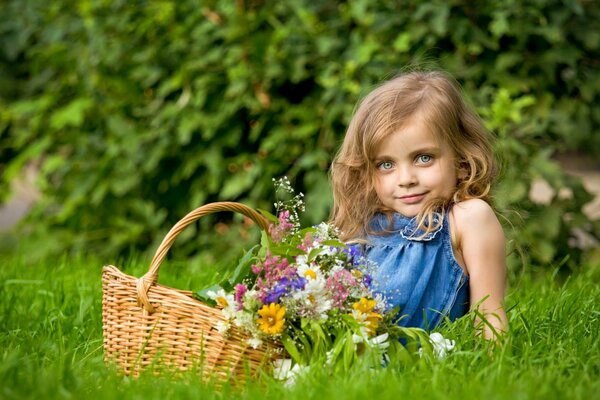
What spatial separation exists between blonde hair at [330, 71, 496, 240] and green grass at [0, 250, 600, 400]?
46cm

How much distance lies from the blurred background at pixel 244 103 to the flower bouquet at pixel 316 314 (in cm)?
90

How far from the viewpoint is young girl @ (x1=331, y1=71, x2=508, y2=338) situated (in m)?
2.79

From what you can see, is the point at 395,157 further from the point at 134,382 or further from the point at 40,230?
the point at 40,230

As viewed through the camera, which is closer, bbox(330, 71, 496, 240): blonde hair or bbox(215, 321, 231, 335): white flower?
bbox(215, 321, 231, 335): white flower

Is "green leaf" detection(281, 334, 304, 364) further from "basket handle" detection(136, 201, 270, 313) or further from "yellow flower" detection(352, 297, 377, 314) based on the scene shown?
"basket handle" detection(136, 201, 270, 313)

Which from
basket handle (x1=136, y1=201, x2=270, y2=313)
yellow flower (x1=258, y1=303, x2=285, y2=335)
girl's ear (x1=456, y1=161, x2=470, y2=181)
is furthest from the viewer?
girl's ear (x1=456, y1=161, x2=470, y2=181)

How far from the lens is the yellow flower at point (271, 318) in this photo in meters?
2.43

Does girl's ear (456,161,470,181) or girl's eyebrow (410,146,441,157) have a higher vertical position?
girl's eyebrow (410,146,441,157)

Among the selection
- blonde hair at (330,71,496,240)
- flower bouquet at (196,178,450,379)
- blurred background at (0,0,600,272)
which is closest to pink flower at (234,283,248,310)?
flower bouquet at (196,178,450,379)

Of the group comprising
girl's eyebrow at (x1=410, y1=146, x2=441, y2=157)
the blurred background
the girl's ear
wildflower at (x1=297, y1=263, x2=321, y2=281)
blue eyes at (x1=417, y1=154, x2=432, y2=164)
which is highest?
girl's eyebrow at (x1=410, y1=146, x2=441, y2=157)

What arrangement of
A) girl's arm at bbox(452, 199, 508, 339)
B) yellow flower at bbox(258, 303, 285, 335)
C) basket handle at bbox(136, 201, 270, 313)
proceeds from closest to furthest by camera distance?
yellow flower at bbox(258, 303, 285, 335)
basket handle at bbox(136, 201, 270, 313)
girl's arm at bbox(452, 199, 508, 339)

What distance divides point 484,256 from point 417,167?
37cm

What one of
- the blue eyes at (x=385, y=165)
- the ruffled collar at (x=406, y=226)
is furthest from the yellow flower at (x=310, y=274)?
the blue eyes at (x=385, y=165)

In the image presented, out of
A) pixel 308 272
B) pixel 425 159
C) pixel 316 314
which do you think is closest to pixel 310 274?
pixel 308 272
